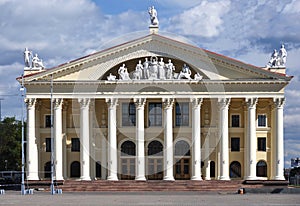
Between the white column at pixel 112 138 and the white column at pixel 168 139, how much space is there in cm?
461

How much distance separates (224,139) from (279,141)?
497cm

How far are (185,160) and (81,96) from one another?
12.2m

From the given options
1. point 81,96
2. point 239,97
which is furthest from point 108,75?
point 239,97

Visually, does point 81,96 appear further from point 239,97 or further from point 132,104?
point 239,97

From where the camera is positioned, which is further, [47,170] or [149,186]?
[47,170]

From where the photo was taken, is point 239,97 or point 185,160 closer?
point 239,97

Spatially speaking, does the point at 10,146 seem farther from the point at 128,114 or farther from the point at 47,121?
the point at 128,114

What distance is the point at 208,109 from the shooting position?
70.1 meters

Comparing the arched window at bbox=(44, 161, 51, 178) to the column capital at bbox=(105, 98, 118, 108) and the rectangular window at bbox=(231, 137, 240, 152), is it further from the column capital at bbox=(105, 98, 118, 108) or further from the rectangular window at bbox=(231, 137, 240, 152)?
the rectangular window at bbox=(231, 137, 240, 152)

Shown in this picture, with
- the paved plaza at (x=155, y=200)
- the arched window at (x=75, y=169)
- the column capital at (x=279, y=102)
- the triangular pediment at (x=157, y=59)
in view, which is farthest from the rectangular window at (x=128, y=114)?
the paved plaza at (x=155, y=200)

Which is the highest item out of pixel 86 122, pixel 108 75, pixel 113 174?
pixel 108 75

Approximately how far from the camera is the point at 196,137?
219 ft

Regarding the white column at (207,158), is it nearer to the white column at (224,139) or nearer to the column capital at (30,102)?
the white column at (224,139)

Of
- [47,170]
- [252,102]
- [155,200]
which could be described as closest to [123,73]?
[252,102]
